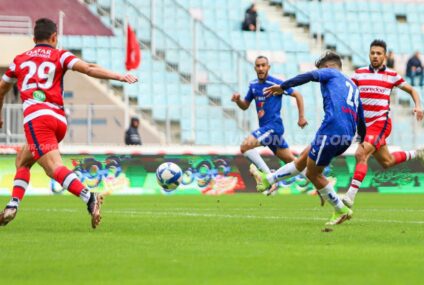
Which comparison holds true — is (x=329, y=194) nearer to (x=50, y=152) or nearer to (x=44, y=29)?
(x=50, y=152)

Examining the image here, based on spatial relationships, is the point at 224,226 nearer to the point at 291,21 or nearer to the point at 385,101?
the point at 385,101

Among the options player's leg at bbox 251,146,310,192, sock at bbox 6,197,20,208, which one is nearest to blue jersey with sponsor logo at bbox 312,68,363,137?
player's leg at bbox 251,146,310,192

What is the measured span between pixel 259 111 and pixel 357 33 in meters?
19.4

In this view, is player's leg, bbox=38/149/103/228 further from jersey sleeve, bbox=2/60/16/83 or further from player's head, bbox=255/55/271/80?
player's head, bbox=255/55/271/80

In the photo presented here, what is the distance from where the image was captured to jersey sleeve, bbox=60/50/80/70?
464 inches

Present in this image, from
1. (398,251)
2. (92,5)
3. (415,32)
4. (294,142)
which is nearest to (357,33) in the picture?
(415,32)

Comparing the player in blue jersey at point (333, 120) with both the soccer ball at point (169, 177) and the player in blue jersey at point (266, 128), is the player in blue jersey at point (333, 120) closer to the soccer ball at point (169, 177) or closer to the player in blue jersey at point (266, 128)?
the soccer ball at point (169, 177)

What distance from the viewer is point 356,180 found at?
15.3m

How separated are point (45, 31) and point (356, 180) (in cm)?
521

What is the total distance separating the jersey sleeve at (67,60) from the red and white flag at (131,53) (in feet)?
55.8

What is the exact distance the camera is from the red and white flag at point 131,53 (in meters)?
28.9

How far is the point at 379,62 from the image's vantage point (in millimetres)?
15633

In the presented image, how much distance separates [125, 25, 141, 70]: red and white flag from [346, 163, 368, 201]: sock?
1389cm

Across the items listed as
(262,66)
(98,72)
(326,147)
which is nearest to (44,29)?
(98,72)
